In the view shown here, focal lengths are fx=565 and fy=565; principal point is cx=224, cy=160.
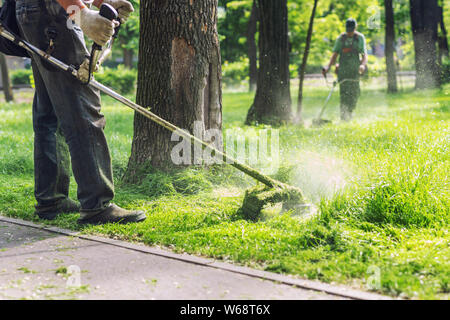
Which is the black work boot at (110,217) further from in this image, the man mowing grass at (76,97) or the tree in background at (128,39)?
the tree in background at (128,39)

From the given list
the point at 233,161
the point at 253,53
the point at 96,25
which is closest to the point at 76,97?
the point at 96,25

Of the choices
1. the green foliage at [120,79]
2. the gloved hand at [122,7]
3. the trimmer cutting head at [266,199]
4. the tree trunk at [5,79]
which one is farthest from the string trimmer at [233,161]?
the green foliage at [120,79]

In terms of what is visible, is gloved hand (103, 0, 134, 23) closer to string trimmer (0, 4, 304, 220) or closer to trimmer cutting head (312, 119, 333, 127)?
string trimmer (0, 4, 304, 220)

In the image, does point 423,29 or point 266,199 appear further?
point 423,29

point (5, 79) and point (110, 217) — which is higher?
point (5, 79)

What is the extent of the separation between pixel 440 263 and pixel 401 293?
0.43 m

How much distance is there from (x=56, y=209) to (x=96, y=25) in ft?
5.47

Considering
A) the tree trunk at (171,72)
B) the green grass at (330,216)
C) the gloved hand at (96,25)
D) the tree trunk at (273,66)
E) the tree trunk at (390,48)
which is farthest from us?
the tree trunk at (390,48)

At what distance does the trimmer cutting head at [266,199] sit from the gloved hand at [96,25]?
160 cm

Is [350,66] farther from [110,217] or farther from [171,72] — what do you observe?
[110,217]

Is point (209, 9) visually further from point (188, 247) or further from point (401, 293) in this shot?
point (401, 293)

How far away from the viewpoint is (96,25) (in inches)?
150

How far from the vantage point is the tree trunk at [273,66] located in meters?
10.6

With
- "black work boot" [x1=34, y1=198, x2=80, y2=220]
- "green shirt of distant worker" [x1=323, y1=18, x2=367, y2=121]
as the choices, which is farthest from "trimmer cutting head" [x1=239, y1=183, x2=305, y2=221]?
"green shirt of distant worker" [x1=323, y1=18, x2=367, y2=121]
